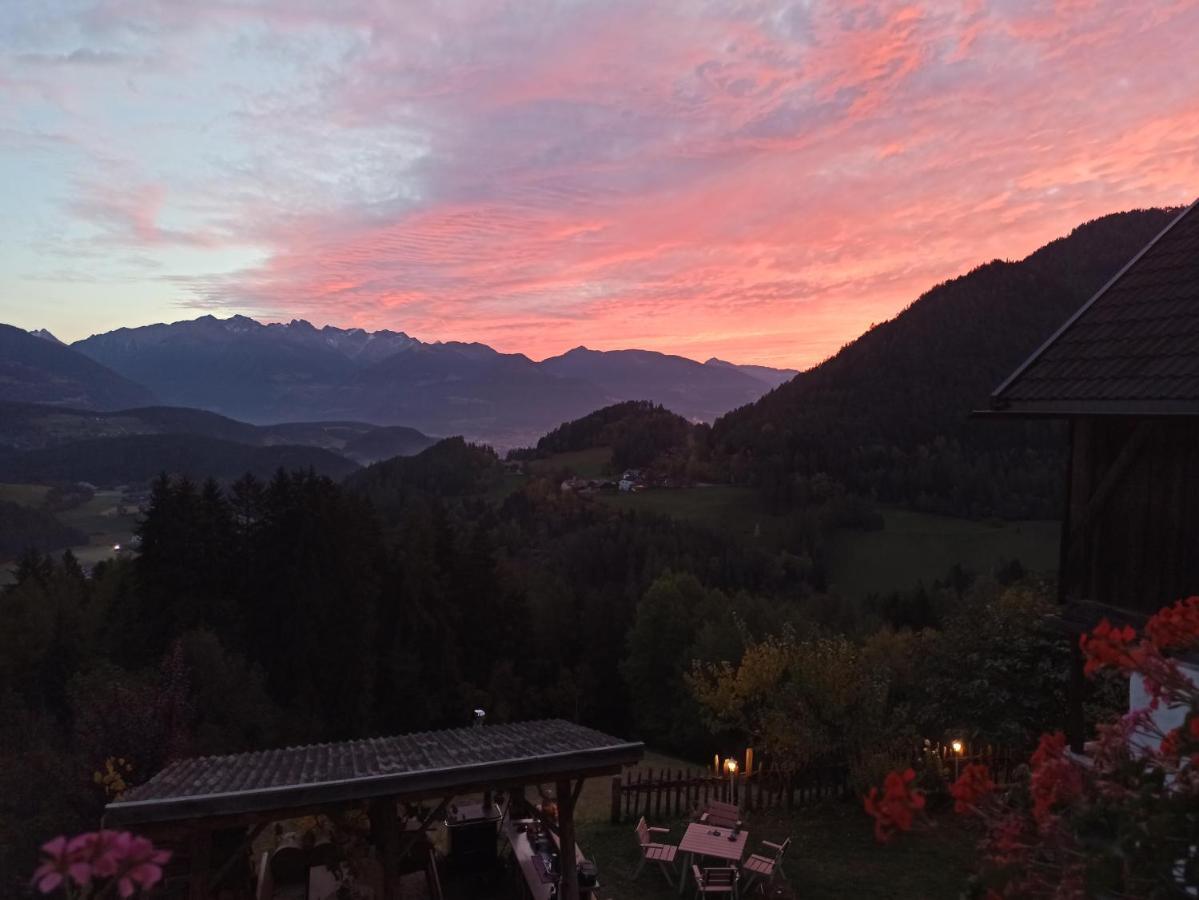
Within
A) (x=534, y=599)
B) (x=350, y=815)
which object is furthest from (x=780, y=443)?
(x=350, y=815)

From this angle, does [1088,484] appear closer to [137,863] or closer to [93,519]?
[137,863]

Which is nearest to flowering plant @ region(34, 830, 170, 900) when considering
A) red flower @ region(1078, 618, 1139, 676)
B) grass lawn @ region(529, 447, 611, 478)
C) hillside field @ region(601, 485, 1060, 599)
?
red flower @ region(1078, 618, 1139, 676)

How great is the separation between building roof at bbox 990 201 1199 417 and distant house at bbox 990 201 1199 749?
1 centimetres

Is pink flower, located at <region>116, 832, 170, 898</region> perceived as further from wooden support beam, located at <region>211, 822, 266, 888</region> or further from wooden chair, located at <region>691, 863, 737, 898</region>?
wooden chair, located at <region>691, 863, 737, 898</region>

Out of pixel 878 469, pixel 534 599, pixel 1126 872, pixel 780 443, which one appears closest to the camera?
pixel 1126 872

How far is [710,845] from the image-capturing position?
13.4 metres

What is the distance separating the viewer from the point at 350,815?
12.1 meters

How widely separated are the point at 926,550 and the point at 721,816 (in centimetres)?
7558

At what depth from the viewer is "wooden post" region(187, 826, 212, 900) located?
8.29 meters

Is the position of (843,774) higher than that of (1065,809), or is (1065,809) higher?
(1065,809)

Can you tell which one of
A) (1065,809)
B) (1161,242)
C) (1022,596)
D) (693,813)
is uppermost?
(1161,242)

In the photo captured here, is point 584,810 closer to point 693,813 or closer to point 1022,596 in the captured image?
point 693,813

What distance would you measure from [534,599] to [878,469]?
233 feet

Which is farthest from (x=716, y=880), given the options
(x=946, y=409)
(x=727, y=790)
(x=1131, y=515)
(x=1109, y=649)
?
(x=946, y=409)
